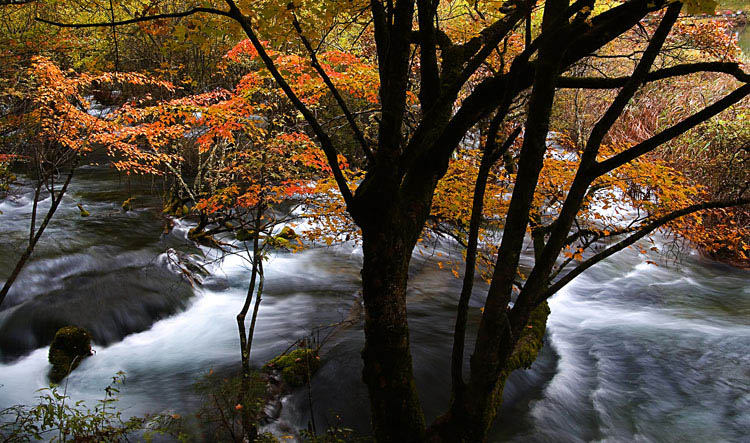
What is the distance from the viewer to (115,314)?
263 inches

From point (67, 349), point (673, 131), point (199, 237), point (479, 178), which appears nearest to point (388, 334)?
point (479, 178)

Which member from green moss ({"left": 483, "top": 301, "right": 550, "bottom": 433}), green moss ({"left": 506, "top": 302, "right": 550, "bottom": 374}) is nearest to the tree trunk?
green moss ({"left": 483, "top": 301, "right": 550, "bottom": 433})

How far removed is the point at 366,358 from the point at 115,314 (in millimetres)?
5652

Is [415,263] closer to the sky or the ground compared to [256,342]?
closer to the sky

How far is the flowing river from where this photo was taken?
201 inches

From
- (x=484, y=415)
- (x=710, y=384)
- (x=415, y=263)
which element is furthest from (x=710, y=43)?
(x=484, y=415)

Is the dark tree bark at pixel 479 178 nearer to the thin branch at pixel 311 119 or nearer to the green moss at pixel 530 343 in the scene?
the thin branch at pixel 311 119

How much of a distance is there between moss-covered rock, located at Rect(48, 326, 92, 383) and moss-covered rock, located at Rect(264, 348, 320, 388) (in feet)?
8.23

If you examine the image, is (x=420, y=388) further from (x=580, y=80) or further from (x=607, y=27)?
(x=607, y=27)

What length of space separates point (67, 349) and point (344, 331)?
12.1ft

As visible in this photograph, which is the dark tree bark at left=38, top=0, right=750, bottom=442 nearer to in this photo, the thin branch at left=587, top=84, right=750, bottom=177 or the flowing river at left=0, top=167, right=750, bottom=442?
the thin branch at left=587, top=84, right=750, bottom=177

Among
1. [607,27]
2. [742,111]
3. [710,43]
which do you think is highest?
[710,43]

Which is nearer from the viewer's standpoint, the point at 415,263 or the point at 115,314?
the point at 115,314

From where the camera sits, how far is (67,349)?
5.70 m
